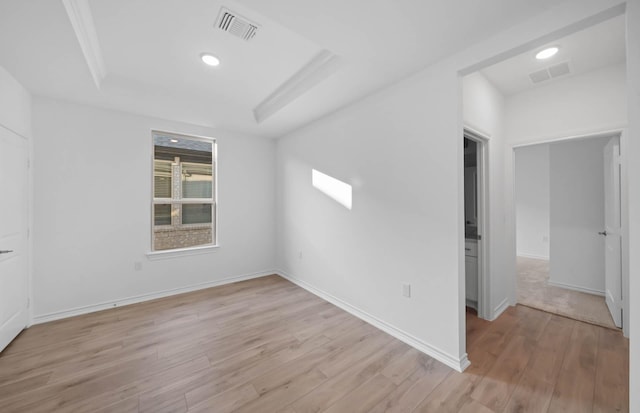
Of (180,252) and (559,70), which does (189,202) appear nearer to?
(180,252)

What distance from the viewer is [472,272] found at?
3.14 meters

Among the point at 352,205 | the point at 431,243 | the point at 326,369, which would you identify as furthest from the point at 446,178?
the point at 326,369

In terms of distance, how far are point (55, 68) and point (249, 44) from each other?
1810 mm

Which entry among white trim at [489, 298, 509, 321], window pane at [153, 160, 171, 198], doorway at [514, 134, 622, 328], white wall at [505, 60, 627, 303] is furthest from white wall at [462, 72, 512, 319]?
window pane at [153, 160, 171, 198]

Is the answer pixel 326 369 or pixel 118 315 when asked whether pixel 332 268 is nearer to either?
pixel 326 369

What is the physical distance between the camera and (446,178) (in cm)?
212

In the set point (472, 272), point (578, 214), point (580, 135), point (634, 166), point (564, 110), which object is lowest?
point (472, 272)

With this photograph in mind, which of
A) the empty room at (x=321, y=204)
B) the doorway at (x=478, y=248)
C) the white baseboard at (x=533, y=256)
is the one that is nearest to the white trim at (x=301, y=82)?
the empty room at (x=321, y=204)

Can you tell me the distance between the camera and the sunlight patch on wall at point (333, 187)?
316cm

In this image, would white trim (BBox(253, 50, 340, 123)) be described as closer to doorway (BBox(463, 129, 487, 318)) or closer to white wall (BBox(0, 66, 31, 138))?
doorway (BBox(463, 129, 487, 318))

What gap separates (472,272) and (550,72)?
2.40m

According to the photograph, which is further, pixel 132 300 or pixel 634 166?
pixel 132 300

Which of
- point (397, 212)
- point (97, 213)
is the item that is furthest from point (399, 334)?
point (97, 213)

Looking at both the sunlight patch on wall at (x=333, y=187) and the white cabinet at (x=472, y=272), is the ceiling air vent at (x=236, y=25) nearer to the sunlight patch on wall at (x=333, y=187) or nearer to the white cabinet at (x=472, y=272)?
the sunlight patch on wall at (x=333, y=187)
